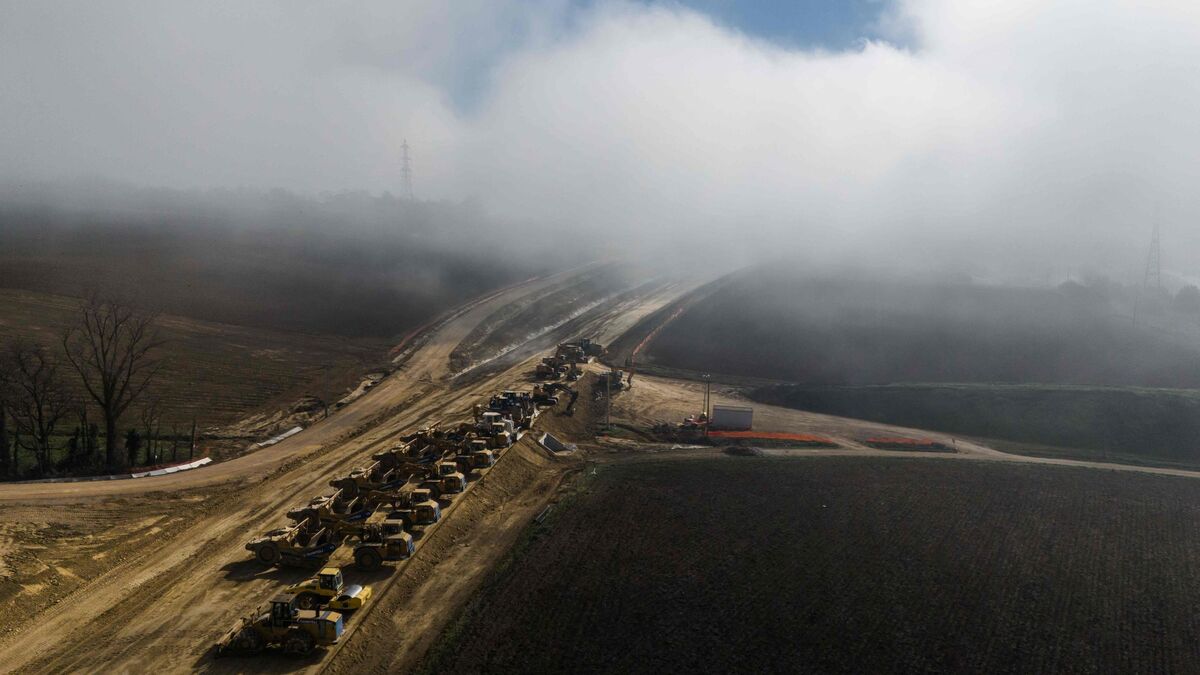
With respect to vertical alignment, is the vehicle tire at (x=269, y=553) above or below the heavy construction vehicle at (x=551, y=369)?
below

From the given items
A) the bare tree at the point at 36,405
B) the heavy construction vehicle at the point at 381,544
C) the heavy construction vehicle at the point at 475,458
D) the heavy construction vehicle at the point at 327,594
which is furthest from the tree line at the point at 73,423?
the heavy construction vehicle at the point at 327,594

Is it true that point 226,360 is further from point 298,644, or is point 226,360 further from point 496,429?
point 298,644

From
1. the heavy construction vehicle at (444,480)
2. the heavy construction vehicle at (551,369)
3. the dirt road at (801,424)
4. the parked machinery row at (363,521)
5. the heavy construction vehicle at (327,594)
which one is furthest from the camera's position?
Result: the heavy construction vehicle at (551,369)

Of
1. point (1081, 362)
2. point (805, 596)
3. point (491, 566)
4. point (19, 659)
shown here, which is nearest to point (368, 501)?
point (491, 566)

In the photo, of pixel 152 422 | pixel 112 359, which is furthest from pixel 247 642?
pixel 112 359

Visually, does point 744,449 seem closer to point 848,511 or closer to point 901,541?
point 848,511

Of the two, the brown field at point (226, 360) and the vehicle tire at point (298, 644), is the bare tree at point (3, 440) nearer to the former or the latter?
the brown field at point (226, 360)

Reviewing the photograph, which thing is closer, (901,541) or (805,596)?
(805,596)
